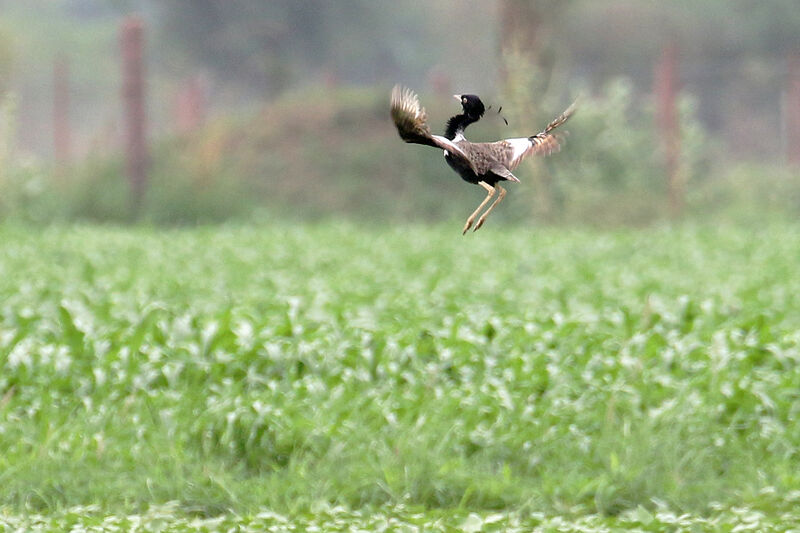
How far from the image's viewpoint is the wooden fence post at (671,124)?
2086 centimetres

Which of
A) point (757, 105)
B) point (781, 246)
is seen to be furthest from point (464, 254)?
point (757, 105)

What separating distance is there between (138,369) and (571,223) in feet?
51.4

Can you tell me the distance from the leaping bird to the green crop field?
4072mm

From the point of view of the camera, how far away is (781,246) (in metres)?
16.2

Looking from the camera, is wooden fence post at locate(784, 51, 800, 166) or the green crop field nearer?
the green crop field

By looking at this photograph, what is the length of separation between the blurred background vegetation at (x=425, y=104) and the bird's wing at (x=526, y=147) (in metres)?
3.98

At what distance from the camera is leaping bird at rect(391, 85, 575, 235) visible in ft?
5.06

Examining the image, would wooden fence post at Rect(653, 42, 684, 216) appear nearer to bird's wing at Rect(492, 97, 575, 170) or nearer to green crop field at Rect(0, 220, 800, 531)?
green crop field at Rect(0, 220, 800, 531)

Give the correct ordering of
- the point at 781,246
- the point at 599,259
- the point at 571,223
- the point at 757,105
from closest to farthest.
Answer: the point at 599,259
the point at 781,246
the point at 571,223
the point at 757,105

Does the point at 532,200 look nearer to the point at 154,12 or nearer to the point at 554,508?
the point at 554,508

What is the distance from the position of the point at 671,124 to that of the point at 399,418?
605 inches

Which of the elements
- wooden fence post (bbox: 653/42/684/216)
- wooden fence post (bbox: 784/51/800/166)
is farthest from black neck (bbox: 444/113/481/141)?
wooden fence post (bbox: 784/51/800/166)

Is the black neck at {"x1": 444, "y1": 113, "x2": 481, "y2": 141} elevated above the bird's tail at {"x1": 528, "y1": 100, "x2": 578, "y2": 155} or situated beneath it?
elevated above

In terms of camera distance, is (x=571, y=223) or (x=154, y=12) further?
(x=154, y=12)
